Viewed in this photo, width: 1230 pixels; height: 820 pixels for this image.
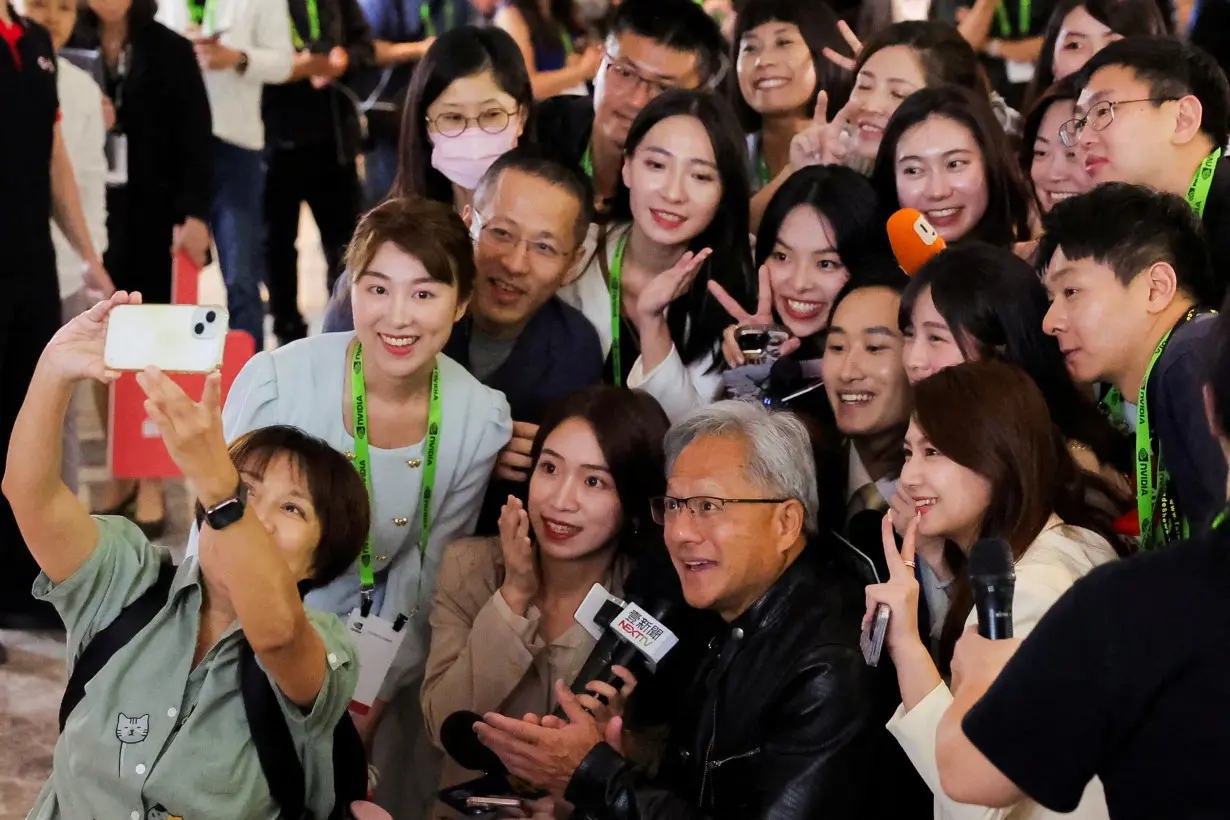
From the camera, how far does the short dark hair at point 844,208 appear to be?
10.3 feet

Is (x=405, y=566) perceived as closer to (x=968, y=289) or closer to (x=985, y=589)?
(x=968, y=289)

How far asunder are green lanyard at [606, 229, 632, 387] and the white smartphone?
1408 mm

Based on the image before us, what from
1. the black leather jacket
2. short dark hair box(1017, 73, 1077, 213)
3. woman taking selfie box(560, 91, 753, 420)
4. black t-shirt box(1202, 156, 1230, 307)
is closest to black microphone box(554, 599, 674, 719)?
the black leather jacket

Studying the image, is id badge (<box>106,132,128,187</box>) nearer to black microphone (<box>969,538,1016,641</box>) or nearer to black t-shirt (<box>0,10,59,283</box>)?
black t-shirt (<box>0,10,59,283</box>)

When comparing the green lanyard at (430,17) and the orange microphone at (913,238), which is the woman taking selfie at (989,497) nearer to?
the orange microphone at (913,238)

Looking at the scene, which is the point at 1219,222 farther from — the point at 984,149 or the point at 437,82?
the point at 437,82

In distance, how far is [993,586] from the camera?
1552mm

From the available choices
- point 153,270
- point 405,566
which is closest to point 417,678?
point 405,566

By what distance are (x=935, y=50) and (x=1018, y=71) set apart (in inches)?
59.2

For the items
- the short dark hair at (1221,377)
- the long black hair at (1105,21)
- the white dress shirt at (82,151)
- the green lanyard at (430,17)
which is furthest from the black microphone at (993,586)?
the green lanyard at (430,17)

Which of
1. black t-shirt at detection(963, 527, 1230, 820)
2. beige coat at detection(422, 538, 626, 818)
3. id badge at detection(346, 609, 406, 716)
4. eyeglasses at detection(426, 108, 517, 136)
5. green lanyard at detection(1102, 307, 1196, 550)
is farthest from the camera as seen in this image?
eyeglasses at detection(426, 108, 517, 136)

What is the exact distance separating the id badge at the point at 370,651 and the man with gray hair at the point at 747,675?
38 cm

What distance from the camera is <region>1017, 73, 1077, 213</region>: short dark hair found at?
342 cm

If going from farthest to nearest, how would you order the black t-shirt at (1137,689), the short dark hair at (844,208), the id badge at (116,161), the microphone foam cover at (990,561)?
the id badge at (116,161)
the short dark hair at (844,208)
the microphone foam cover at (990,561)
the black t-shirt at (1137,689)
